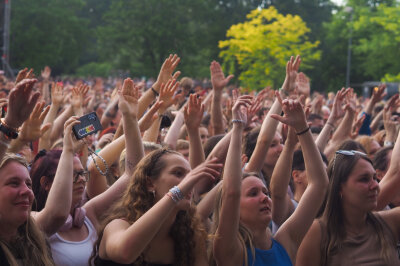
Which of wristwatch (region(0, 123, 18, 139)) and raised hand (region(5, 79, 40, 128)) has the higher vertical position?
raised hand (region(5, 79, 40, 128))

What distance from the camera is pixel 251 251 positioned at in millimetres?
3404

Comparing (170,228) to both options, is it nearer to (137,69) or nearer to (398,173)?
(398,173)

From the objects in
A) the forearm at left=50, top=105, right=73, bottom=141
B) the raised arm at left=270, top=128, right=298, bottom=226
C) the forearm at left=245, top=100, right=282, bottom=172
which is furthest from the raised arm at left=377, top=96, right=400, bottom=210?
the forearm at left=50, top=105, right=73, bottom=141

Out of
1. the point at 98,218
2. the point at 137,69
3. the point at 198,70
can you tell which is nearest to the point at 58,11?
the point at 137,69

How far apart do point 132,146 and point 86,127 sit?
0.32 metres

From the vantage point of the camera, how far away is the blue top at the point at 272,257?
3.40 m

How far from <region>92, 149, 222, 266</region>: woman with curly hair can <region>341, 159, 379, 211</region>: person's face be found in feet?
3.49

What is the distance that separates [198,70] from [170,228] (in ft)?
152

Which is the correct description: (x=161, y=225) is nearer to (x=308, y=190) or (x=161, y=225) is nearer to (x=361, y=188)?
(x=308, y=190)

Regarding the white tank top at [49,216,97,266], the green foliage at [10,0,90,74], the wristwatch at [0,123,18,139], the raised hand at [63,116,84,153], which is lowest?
the green foliage at [10,0,90,74]

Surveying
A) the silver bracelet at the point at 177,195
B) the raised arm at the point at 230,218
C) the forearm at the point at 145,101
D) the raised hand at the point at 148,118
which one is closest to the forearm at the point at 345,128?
the forearm at the point at 145,101

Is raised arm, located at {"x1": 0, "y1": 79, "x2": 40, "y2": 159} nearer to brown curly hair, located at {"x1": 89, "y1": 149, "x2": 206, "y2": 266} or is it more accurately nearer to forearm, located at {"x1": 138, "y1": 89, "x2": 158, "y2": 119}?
brown curly hair, located at {"x1": 89, "y1": 149, "x2": 206, "y2": 266}

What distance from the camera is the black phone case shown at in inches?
150

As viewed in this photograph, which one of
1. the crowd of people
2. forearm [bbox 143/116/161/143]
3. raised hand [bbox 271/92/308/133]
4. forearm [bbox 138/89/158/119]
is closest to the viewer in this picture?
the crowd of people
